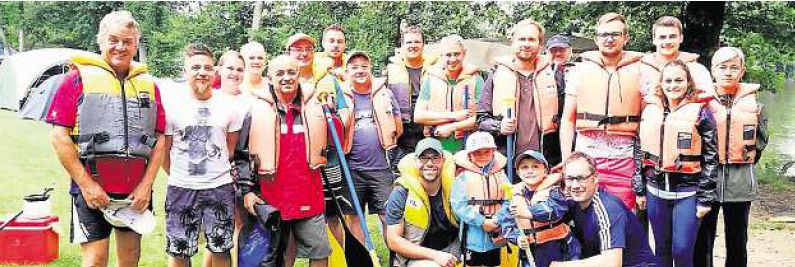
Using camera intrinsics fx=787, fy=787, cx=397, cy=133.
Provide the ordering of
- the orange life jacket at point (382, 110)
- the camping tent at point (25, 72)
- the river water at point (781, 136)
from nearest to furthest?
the orange life jacket at point (382, 110), the river water at point (781, 136), the camping tent at point (25, 72)

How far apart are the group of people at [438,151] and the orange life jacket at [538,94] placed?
0.4 inches

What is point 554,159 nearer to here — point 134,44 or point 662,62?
point 662,62

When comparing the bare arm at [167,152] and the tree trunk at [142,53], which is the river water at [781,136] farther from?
the tree trunk at [142,53]

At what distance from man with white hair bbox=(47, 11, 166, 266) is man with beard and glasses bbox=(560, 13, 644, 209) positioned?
2.49 meters

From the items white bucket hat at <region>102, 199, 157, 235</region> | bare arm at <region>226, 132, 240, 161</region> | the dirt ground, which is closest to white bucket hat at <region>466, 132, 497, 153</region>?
bare arm at <region>226, 132, 240, 161</region>

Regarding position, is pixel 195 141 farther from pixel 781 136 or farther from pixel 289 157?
pixel 781 136

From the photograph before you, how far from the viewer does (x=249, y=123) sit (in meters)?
4.34

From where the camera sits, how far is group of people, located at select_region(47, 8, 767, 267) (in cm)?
395

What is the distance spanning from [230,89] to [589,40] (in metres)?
10.7

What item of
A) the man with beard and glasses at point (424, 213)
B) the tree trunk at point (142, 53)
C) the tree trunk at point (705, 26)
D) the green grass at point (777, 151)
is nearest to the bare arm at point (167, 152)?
the man with beard and glasses at point (424, 213)

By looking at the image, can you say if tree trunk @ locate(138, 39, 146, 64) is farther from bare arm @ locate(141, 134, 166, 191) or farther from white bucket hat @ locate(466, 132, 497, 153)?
white bucket hat @ locate(466, 132, 497, 153)

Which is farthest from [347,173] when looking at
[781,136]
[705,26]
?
[781,136]

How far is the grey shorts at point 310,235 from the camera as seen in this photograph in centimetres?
449

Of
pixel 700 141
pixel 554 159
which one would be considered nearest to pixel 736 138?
pixel 700 141
